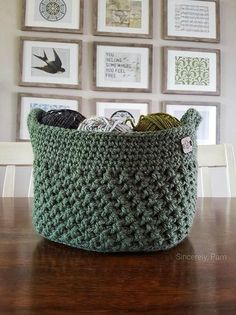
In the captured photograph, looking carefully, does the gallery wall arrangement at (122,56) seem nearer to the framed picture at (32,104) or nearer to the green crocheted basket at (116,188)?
the framed picture at (32,104)

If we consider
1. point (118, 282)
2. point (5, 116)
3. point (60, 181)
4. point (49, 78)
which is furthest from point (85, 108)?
point (118, 282)

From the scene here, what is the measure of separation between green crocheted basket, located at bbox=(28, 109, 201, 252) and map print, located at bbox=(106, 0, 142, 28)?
1.73 m

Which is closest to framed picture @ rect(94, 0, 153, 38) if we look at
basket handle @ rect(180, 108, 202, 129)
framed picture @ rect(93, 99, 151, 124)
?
framed picture @ rect(93, 99, 151, 124)

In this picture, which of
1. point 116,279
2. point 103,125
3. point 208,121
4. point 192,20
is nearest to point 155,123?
point 103,125

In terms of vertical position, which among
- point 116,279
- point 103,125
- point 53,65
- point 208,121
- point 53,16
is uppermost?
point 53,16

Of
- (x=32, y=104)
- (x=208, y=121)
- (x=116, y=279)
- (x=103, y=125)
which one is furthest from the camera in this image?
(x=208, y=121)

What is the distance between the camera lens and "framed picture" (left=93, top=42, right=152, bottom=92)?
204 cm

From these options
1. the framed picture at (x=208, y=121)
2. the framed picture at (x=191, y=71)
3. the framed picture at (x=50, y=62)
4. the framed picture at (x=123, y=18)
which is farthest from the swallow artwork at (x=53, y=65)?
the framed picture at (x=208, y=121)

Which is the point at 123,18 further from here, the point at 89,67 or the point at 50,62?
the point at 50,62

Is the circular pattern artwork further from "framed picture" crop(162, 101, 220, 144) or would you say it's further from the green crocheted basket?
the green crocheted basket

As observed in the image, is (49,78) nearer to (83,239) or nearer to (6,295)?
(83,239)

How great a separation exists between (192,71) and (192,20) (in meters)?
0.30

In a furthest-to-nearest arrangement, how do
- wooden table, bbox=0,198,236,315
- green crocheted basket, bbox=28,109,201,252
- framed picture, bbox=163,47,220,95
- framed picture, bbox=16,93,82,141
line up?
framed picture, bbox=163,47,220,95 < framed picture, bbox=16,93,82,141 < green crocheted basket, bbox=28,109,201,252 < wooden table, bbox=0,198,236,315

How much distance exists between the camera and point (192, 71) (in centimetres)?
212
